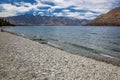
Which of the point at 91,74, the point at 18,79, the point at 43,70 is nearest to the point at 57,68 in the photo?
the point at 43,70

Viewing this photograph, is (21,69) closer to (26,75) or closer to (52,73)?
(26,75)

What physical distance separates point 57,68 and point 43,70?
1.54m

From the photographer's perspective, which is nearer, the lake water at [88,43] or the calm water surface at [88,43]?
the lake water at [88,43]

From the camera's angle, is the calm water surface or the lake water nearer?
the lake water

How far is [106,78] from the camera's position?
527 inches

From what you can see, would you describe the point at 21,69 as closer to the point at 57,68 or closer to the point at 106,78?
the point at 57,68

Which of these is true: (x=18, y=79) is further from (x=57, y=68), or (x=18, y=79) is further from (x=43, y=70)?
(x=57, y=68)

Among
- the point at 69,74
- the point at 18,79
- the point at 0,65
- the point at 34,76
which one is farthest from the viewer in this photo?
the point at 0,65

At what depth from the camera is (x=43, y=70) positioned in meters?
14.0

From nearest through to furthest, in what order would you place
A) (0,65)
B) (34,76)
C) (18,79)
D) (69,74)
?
1. (18,79)
2. (34,76)
3. (69,74)
4. (0,65)

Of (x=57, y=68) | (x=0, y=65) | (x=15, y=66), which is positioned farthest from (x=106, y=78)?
(x=0, y=65)

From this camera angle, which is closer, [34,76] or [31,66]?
[34,76]

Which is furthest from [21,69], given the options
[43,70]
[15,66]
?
[43,70]

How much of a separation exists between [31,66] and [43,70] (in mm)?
1600
